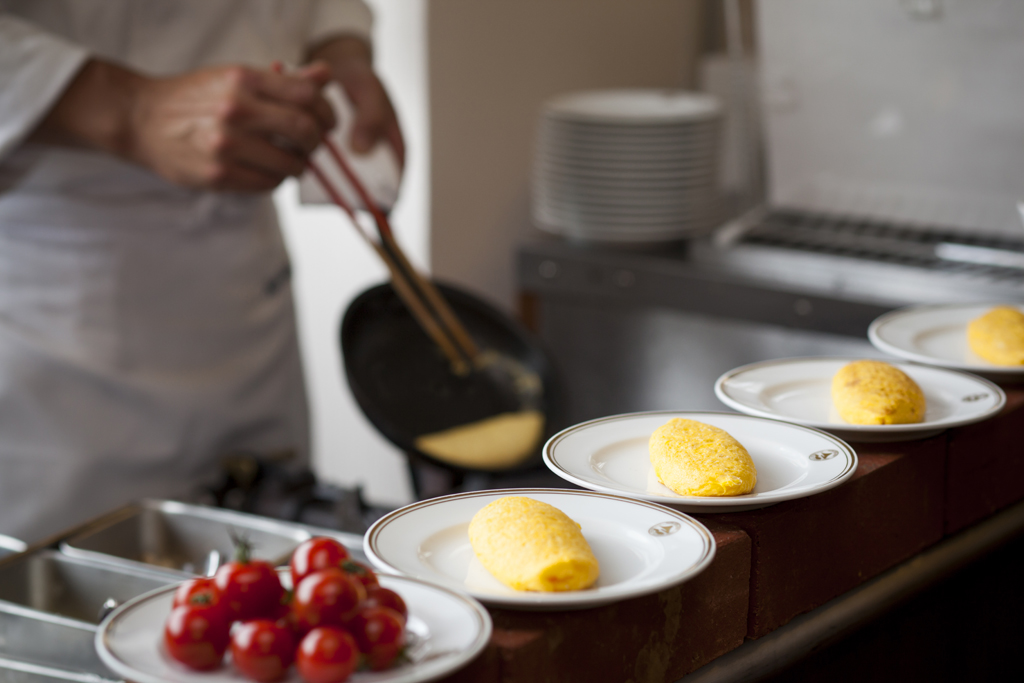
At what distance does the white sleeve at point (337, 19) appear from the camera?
1.72 meters

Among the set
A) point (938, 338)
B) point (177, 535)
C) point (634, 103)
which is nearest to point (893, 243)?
point (634, 103)

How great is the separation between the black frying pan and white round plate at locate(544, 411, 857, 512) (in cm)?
50

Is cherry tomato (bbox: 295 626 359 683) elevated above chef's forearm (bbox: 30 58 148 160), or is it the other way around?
chef's forearm (bbox: 30 58 148 160)

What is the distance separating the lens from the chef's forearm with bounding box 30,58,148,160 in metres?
1.27

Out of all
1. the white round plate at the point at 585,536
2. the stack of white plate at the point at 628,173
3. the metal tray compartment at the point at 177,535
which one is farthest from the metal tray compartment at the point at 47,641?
the stack of white plate at the point at 628,173

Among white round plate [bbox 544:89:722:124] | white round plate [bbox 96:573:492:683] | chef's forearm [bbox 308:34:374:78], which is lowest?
white round plate [bbox 96:573:492:683]

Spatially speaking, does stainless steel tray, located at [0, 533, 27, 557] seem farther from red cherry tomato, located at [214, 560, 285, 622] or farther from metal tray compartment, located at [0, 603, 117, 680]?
red cherry tomato, located at [214, 560, 285, 622]

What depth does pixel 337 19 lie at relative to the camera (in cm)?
172

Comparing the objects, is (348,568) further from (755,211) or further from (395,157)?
(755,211)

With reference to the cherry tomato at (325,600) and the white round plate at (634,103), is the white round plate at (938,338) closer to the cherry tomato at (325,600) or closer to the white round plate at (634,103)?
the cherry tomato at (325,600)

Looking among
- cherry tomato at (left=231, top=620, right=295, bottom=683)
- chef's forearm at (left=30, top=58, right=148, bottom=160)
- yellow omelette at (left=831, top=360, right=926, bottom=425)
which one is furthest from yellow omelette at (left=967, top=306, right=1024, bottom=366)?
chef's forearm at (left=30, top=58, right=148, bottom=160)

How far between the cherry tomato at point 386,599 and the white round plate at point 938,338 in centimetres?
63

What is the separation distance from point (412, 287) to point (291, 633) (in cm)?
93

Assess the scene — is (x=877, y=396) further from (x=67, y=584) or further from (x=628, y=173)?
(x=628, y=173)
